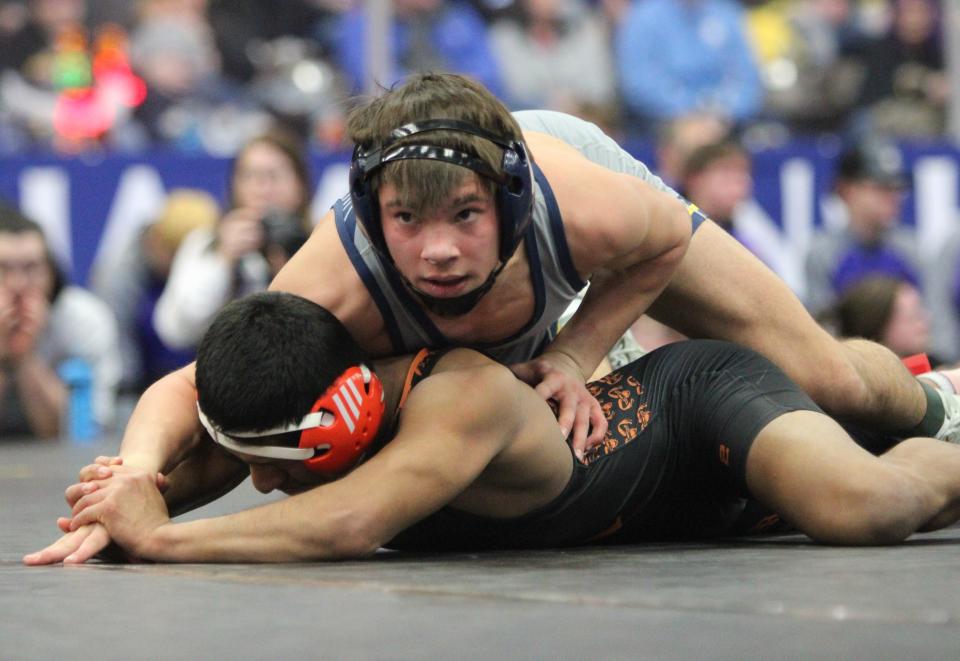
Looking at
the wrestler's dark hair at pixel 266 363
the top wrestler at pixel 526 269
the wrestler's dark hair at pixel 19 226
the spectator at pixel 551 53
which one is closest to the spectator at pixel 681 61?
the spectator at pixel 551 53

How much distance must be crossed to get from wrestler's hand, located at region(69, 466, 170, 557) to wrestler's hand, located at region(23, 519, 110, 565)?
2cm

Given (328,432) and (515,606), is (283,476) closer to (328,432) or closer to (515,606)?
(328,432)

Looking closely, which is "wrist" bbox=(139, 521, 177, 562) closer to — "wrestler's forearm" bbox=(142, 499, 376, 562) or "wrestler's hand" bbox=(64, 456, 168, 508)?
"wrestler's forearm" bbox=(142, 499, 376, 562)

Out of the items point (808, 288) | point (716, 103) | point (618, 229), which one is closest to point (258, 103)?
point (716, 103)

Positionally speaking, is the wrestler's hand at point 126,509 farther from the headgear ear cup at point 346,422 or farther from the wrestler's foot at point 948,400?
the wrestler's foot at point 948,400

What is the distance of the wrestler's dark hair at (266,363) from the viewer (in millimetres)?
2855

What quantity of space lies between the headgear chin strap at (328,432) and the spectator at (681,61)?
6418mm

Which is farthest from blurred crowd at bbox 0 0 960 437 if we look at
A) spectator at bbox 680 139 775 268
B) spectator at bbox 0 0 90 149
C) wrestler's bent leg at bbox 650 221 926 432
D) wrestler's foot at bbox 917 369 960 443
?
wrestler's bent leg at bbox 650 221 926 432

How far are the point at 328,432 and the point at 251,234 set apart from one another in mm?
3718

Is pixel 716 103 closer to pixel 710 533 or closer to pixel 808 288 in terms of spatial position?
pixel 808 288

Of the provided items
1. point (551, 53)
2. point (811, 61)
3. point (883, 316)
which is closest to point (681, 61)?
point (551, 53)

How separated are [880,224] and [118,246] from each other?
3469mm

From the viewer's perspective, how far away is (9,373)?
6.84 metres

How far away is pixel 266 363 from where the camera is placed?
9.41 ft
